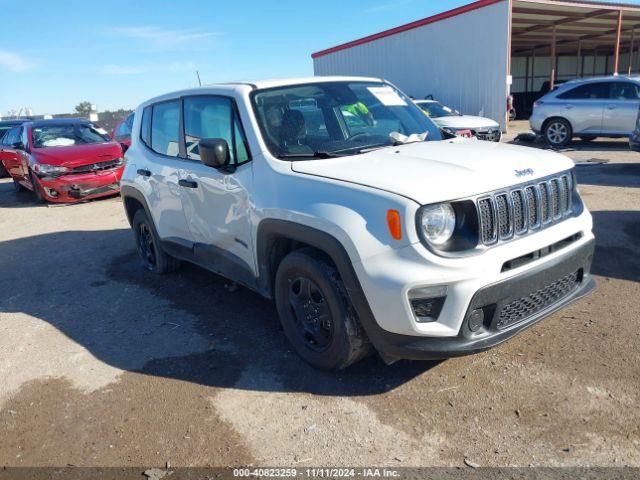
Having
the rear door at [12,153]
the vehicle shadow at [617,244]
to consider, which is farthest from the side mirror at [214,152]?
the rear door at [12,153]

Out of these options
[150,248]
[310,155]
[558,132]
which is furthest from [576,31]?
[310,155]

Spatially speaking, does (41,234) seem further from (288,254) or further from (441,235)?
(441,235)

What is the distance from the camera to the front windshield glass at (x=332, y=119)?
3.72 meters

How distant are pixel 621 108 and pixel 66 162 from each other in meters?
12.3

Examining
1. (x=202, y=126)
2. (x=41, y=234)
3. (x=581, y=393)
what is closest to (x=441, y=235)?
(x=581, y=393)

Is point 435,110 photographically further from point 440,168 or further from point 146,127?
point 440,168

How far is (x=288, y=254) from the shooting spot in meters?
3.50

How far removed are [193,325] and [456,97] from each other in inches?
744

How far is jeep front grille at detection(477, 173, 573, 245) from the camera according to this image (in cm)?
288

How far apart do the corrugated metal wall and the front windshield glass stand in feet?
51.8

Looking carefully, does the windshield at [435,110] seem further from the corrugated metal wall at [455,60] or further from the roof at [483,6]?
the roof at [483,6]

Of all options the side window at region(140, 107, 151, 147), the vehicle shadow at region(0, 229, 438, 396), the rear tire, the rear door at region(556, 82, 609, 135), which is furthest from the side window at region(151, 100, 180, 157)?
the rear door at region(556, 82, 609, 135)

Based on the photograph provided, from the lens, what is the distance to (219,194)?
13.4 ft

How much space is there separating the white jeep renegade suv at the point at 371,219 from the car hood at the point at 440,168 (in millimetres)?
12
